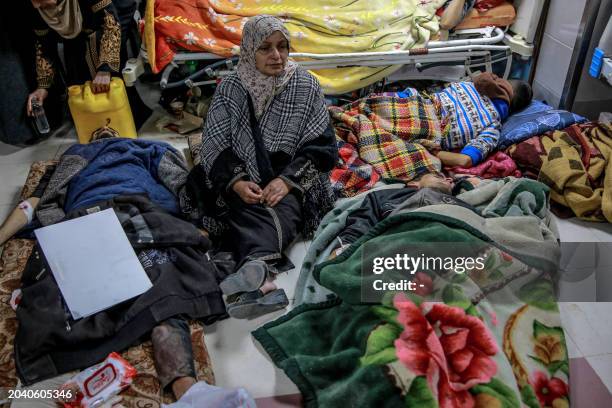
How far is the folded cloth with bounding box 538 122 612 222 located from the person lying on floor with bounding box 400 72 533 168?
0.88 feet

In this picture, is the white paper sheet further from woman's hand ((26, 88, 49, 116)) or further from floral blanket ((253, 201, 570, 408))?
woman's hand ((26, 88, 49, 116))

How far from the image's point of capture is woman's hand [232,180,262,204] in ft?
5.95

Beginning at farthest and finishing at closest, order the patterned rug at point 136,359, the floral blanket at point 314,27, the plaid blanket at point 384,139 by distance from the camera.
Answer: the floral blanket at point 314,27 → the plaid blanket at point 384,139 → the patterned rug at point 136,359

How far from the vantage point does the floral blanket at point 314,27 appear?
94.8 inches

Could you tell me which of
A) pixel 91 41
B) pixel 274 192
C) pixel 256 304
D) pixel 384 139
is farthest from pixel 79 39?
pixel 256 304

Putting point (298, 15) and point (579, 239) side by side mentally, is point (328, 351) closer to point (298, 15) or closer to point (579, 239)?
point (579, 239)

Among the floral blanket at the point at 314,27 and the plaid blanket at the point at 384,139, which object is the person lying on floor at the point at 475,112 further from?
the floral blanket at the point at 314,27

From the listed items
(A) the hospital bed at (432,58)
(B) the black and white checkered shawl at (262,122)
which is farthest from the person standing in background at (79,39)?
(B) the black and white checkered shawl at (262,122)

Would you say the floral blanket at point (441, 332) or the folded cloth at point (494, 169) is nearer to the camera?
the floral blanket at point (441, 332)

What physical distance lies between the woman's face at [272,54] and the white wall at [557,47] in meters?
1.45

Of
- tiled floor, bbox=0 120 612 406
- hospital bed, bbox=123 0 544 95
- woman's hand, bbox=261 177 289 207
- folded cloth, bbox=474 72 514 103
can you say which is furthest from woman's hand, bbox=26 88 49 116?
folded cloth, bbox=474 72 514 103

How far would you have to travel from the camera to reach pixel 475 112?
2.38 meters

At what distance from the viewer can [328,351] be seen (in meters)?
1.43

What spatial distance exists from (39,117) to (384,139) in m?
1.63
